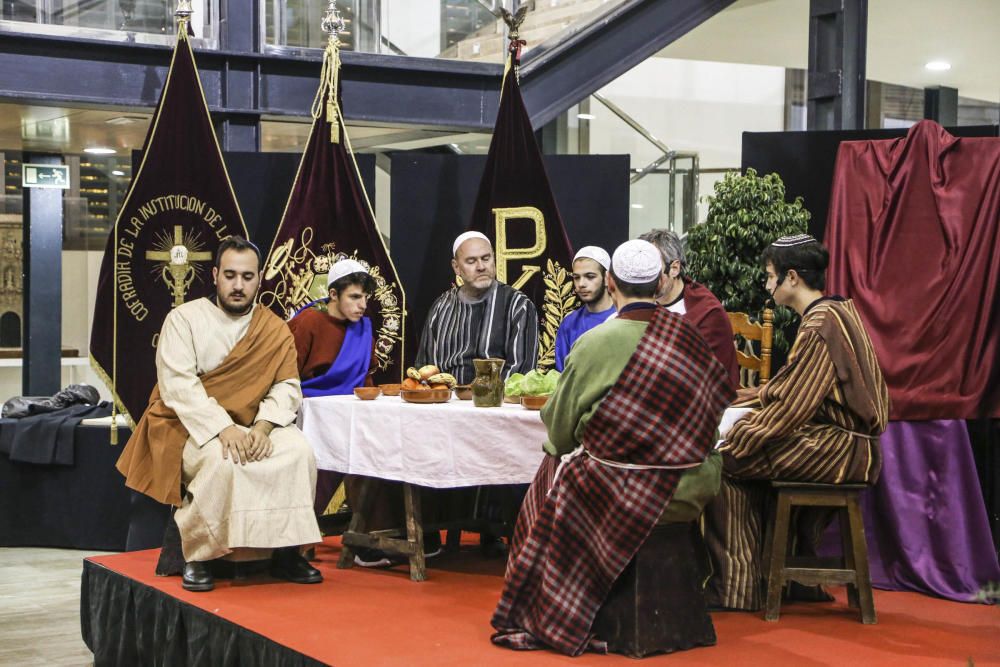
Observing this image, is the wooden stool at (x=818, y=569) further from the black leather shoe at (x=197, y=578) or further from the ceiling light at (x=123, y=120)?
the ceiling light at (x=123, y=120)

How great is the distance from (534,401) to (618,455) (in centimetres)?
82

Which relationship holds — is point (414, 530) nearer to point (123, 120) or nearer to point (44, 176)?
point (123, 120)

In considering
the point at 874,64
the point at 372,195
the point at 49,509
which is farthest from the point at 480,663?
the point at 874,64

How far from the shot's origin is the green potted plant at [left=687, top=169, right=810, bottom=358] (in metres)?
5.85

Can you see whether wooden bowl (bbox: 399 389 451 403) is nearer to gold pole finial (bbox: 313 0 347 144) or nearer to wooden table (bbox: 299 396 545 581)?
wooden table (bbox: 299 396 545 581)

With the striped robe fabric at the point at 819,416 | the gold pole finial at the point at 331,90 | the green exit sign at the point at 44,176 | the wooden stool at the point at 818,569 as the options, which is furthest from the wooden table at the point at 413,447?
the green exit sign at the point at 44,176

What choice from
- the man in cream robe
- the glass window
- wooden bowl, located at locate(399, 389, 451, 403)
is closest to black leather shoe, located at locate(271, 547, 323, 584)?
the man in cream robe

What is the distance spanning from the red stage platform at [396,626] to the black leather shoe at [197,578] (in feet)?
0.12

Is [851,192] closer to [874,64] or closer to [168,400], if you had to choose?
[168,400]

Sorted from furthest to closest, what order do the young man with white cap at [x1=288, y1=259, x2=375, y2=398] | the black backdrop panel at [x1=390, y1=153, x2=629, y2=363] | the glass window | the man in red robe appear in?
the black backdrop panel at [x1=390, y1=153, x2=629, y2=363]
the glass window
the young man with white cap at [x1=288, y1=259, x2=375, y2=398]
the man in red robe

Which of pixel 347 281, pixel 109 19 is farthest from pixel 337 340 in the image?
pixel 109 19

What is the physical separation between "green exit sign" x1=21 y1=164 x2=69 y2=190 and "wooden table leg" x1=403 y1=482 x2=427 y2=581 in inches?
183

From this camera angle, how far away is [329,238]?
6.43 meters

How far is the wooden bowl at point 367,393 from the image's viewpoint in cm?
485
